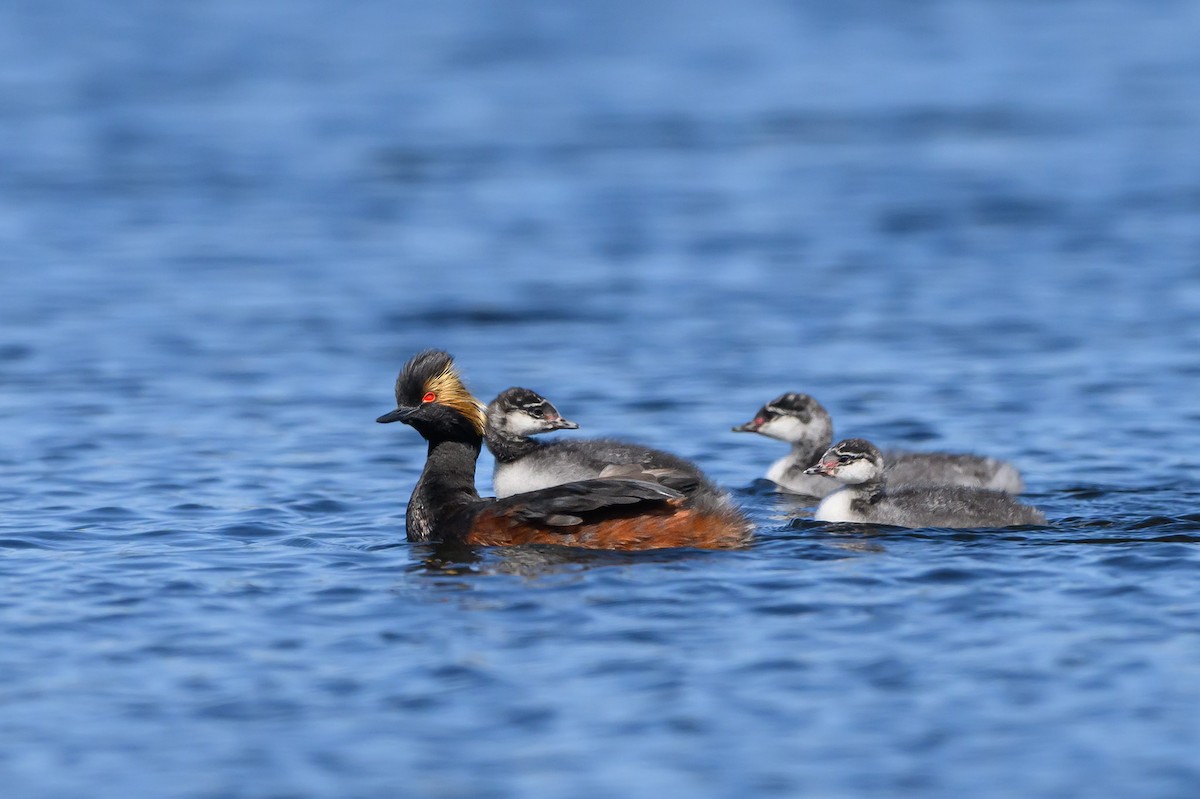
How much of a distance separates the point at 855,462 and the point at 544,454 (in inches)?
82.7

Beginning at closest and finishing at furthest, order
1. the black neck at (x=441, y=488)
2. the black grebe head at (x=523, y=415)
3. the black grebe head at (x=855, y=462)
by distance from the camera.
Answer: the black neck at (x=441, y=488), the black grebe head at (x=855, y=462), the black grebe head at (x=523, y=415)

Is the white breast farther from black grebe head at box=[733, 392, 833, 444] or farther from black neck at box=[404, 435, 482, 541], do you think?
black neck at box=[404, 435, 482, 541]

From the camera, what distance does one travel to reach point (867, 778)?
7.11 m

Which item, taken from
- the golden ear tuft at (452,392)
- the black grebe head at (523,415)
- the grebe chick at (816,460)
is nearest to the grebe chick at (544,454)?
the black grebe head at (523,415)

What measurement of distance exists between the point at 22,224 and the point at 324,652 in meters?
16.5

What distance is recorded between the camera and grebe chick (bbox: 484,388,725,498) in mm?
12195

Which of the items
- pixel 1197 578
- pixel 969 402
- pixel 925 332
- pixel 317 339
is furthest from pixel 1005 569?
pixel 317 339

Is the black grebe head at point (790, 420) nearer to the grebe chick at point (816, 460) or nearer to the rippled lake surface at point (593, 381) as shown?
the grebe chick at point (816, 460)

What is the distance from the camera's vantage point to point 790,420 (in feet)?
46.3

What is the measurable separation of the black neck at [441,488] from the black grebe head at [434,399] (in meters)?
0.09

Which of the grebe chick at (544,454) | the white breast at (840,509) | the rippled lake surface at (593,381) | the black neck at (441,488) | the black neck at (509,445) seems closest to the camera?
the rippled lake surface at (593,381)

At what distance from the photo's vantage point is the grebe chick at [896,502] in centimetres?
1127

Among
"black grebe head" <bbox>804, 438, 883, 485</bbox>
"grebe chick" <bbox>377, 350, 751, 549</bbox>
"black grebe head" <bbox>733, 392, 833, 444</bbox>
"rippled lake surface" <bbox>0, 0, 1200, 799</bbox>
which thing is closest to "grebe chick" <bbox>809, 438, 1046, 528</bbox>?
"black grebe head" <bbox>804, 438, 883, 485</bbox>

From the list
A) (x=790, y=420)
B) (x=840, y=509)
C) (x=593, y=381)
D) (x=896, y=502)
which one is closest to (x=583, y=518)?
(x=840, y=509)
